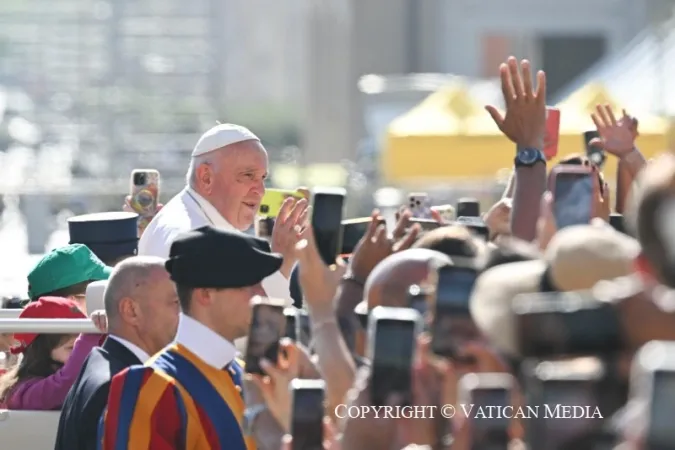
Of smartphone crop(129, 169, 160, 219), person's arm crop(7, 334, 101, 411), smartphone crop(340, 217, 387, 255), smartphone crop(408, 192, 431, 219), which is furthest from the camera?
smartphone crop(129, 169, 160, 219)

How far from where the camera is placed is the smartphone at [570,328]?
2.36 m

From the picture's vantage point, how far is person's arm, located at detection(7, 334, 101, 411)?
221 inches

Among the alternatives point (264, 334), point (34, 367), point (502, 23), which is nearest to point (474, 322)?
point (264, 334)

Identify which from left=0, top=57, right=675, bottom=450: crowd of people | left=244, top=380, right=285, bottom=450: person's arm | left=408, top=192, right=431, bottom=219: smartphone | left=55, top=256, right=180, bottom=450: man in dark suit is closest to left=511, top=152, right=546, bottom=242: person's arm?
left=0, top=57, right=675, bottom=450: crowd of people

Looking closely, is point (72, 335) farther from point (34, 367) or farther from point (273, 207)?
point (273, 207)

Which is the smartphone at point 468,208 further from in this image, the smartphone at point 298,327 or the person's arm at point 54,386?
the smartphone at point 298,327

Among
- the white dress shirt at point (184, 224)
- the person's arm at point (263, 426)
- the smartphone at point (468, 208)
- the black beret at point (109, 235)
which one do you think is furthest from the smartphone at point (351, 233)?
the black beret at point (109, 235)

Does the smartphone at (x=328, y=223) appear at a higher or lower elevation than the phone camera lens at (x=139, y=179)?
higher

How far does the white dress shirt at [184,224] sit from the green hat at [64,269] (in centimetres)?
20

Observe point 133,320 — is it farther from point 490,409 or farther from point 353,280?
point 490,409

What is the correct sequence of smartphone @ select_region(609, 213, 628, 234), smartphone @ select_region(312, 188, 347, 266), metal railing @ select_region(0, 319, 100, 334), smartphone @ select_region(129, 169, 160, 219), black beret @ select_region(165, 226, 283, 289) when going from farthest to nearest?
1. smartphone @ select_region(129, 169, 160, 219)
2. metal railing @ select_region(0, 319, 100, 334)
3. smartphone @ select_region(609, 213, 628, 234)
4. smartphone @ select_region(312, 188, 347, 266)
5. black beret @ select_region(165, 226, 283, 289)

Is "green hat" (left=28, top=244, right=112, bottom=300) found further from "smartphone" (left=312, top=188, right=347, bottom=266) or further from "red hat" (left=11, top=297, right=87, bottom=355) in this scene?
"smartphone" (left=312, top=188, right=347, bottom=266)

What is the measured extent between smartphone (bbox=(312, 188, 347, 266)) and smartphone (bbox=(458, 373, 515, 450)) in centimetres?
178

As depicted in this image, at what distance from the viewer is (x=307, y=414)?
3.08 meters
